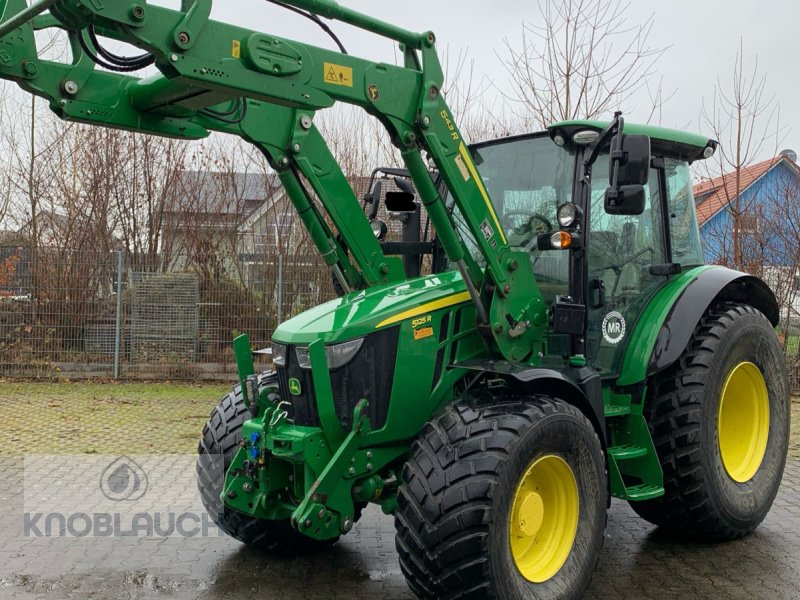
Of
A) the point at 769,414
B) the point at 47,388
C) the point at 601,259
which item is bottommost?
the point at 47,388

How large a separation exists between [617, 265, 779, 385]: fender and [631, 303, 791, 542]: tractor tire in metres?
0.20

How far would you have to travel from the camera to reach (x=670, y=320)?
4.83 m

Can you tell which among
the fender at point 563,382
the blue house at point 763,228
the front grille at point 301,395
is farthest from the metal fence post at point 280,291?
the fender at point 563,382

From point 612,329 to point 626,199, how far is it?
976 mm

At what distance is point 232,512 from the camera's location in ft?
15.4

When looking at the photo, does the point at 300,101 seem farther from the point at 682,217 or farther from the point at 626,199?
the point at 682,217

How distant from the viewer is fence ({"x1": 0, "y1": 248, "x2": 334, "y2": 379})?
1247cm

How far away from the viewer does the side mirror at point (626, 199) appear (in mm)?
4199

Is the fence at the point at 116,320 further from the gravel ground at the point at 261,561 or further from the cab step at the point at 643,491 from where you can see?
the cab step at the point at 643,491

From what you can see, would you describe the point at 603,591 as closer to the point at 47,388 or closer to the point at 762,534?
the point at 762,534

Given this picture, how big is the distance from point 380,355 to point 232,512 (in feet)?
4.72

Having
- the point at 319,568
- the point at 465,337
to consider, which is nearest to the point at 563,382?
the point at 465,337

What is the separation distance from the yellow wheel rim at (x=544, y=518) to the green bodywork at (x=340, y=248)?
458 mm

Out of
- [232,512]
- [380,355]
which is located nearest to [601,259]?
[380,355]
